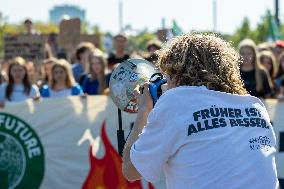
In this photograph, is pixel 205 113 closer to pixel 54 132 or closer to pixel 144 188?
pixel 144 188

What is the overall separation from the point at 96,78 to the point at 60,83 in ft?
1.54

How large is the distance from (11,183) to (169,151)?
448cm

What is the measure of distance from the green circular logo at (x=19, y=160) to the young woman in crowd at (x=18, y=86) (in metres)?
0.74

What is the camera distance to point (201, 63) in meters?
2.74

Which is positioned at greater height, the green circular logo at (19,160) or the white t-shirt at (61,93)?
the white t-shirt at (61,93)

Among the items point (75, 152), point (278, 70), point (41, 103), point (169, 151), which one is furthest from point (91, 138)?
point (169, 151)

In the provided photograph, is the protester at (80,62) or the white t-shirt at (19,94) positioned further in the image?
the protester at (80,62)

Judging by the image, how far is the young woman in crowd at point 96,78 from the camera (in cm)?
797

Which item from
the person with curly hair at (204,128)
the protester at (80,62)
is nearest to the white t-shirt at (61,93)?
the protester at (80,62)

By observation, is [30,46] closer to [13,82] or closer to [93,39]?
[93,39]

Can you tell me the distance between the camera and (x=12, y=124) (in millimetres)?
7070

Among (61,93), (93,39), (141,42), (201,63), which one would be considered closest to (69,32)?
(93,39)

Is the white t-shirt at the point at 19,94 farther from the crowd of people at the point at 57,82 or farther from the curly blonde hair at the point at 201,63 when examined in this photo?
the curly blonde hair at the point at 201,63

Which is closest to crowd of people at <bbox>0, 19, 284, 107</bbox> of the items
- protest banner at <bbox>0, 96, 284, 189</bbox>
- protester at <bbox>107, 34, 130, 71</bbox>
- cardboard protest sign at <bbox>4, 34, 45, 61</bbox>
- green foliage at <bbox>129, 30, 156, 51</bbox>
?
protest banner at <bbox>0, 96, 284, 189</bbox>
